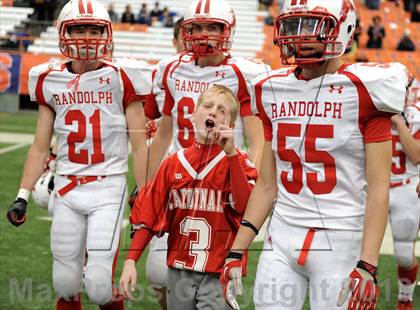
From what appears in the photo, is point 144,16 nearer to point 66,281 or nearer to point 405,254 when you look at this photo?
point 405,254

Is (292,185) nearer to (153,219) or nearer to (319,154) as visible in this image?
(319,154)

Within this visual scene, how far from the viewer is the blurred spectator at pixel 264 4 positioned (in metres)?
21.3

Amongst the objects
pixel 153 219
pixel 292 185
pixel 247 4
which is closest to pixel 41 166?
pixel 153 219

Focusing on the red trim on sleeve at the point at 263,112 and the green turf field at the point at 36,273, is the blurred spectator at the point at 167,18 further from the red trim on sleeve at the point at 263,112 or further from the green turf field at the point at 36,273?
the red trim on sleeve at the point at 263,112

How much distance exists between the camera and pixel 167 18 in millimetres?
19344

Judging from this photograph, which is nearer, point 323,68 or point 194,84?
point 323,68

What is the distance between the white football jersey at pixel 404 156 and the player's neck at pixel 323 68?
2.76 meters

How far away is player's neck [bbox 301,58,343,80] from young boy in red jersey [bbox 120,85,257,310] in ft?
1.45

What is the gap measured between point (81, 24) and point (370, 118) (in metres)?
1.89

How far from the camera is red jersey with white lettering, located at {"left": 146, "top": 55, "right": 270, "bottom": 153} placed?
5.05 metres

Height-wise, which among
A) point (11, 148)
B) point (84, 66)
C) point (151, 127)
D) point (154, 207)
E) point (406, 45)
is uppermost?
point (84, 66)

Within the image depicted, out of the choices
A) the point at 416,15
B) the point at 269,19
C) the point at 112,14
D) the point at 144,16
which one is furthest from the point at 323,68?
the point at 416,15

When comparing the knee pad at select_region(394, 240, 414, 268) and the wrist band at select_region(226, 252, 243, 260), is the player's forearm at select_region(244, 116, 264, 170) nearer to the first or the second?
the wrist band at select_region(226, 252, 243, 260)

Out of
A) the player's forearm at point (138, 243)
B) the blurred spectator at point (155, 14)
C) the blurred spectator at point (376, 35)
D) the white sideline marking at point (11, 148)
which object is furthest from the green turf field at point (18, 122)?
the player's forearm at point (138, 243)
